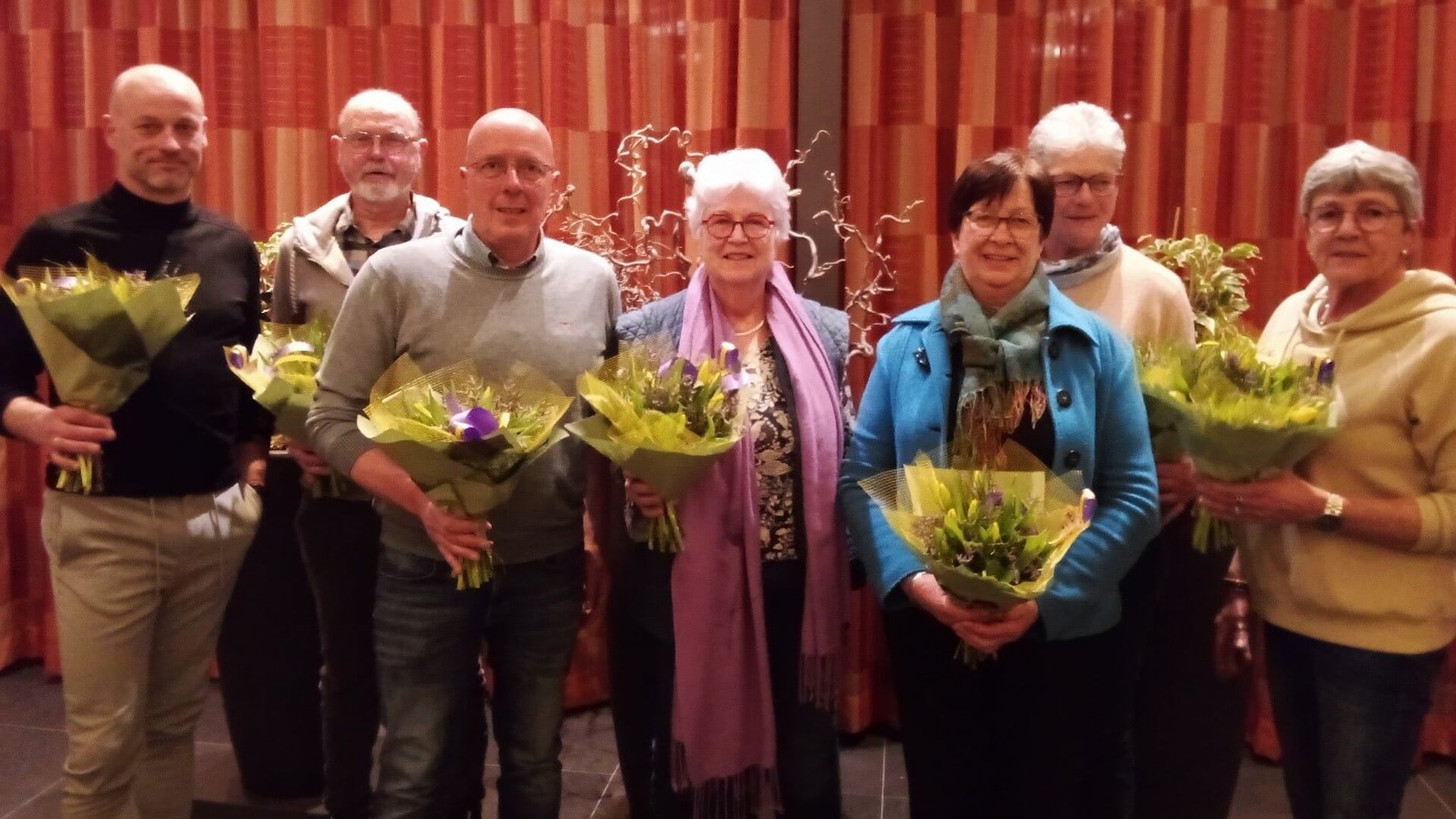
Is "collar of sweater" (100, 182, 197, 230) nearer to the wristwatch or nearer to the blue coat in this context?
the blue coat

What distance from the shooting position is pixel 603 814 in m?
2.65

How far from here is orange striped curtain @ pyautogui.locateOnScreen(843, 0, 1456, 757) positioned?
2.69m

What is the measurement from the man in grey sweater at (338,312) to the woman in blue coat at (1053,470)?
40.8 inches

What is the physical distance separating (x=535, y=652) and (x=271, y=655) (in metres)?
1.01

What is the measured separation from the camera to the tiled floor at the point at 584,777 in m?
2.66

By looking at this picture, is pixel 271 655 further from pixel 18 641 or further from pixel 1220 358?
pixel 1220 358

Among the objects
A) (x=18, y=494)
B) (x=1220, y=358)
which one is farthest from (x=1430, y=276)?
(x=18, y=494)

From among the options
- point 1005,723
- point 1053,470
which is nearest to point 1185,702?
point 1005,723

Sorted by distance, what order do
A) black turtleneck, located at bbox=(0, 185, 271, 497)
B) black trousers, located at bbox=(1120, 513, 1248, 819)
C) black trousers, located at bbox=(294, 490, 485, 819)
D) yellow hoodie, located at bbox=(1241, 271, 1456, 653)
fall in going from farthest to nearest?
1. black trousers, located at bbox=(294, 490, 485, 819)
2. black trousers, located at bbox=(1120, 513, 1248, 819)
3. black turtleneck, located at bbox=(0, 185, 271, 497)
4. yellow hoodie, located at bbox=(1241, 271, 1456, 653)

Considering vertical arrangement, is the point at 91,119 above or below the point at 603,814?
above

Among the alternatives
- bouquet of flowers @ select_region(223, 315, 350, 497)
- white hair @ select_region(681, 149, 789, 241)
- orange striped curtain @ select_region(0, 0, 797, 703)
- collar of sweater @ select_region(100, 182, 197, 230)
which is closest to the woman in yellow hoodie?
white hair @ select_region(681, 149, 789, 241)

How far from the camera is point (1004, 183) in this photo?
1.71 meters

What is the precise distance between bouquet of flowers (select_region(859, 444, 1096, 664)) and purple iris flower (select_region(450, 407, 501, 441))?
66cm

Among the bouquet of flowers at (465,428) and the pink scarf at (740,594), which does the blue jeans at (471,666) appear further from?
the pink scarf at (740,594)
